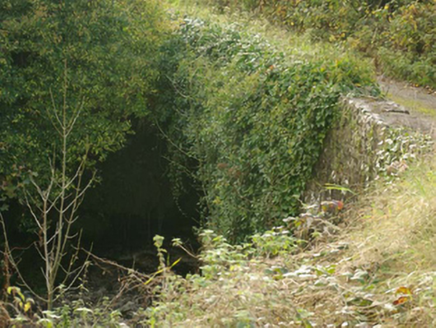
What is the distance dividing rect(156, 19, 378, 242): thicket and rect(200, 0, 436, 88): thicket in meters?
2.42

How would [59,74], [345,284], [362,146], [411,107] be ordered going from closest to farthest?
[345,284], [362,146], [411,107], [59,74]

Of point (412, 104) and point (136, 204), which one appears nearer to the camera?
point (412, 104)

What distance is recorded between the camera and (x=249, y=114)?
951cm

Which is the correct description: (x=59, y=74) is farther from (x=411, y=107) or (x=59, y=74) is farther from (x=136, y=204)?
(x=411, y=107)

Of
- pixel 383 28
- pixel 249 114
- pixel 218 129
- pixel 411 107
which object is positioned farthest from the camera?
pixel 383 28

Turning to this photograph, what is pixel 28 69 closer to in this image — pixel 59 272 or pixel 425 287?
pixel 59 272

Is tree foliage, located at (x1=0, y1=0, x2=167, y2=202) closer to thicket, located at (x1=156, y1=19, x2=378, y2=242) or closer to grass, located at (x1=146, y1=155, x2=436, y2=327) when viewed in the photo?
thicket, located at (x1=156, y1=19, x2=378, y2=242)

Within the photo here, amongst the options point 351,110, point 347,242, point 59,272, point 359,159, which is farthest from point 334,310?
point 59,272

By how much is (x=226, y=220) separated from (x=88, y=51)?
3.95 m

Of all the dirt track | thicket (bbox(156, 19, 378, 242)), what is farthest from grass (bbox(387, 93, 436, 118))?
thicket (bbox(156, 19, 378, 242))

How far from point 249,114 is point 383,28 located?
529cm

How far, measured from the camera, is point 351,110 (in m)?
7.09

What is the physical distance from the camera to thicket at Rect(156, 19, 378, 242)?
309 inches

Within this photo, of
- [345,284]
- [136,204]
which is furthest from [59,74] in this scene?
[345,284]
